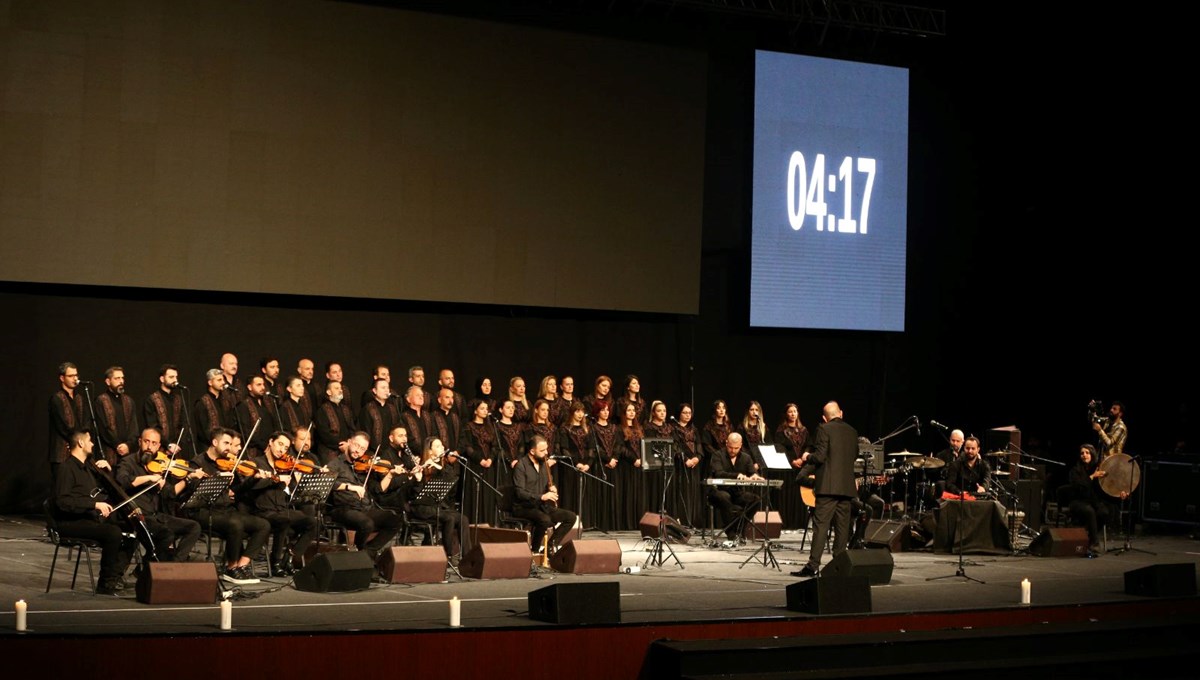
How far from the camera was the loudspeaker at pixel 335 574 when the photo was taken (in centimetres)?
829

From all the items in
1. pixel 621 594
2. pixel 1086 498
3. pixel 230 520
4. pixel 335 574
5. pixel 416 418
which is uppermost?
pixel 416 418

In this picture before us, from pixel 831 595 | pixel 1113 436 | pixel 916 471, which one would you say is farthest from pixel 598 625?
pixel 1113 436

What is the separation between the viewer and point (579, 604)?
6.90 metres

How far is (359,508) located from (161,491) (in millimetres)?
1437

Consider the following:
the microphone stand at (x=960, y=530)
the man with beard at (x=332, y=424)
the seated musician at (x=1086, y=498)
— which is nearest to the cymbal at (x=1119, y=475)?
the seated musician at (x=1086, y=498)

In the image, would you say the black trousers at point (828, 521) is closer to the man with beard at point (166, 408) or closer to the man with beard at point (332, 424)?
the man with beard at point (332, 424)

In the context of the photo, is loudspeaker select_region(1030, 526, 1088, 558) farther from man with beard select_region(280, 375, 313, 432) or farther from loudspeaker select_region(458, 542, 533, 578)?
man with beard select_region(280, 375, 313, 432)

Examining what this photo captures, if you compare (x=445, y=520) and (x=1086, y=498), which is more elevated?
(x=1086, y=498)

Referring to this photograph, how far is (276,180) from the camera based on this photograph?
12375 millimetres

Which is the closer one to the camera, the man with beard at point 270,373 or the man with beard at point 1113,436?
the man with beard at point 270,373

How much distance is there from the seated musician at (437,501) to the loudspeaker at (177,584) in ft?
7.31

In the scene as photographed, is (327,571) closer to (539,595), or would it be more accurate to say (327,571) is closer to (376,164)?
(539,595)

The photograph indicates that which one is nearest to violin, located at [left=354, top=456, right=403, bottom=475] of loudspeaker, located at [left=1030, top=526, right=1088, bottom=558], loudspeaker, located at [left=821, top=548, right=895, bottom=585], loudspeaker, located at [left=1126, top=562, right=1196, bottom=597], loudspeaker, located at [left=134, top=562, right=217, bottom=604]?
loudspeaker, located at [left=134, top=562, right=217, bottom=604]

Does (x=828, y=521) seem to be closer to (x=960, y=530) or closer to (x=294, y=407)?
(x=960, y=530)
